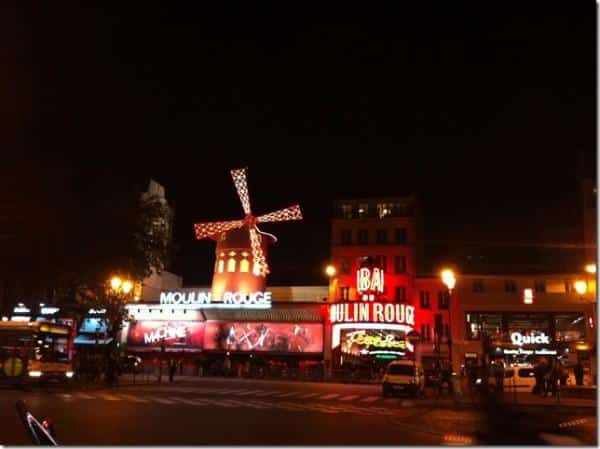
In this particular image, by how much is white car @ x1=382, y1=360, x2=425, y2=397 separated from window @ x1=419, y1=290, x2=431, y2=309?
22051 millimetres

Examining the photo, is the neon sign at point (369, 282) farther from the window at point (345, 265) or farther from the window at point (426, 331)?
the window at point (426, 331)

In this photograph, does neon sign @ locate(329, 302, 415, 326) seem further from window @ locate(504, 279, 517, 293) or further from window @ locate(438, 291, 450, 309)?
window @ locate(504, 279, 517, 293)

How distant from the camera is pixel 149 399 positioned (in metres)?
19.4

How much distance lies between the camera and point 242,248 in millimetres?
49781

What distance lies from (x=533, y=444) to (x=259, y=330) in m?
42.0

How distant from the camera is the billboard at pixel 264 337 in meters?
45.8

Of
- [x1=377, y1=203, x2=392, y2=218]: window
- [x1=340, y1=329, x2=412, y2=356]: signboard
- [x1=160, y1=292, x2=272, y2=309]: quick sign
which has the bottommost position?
[x1=340, y1=329, x2=412, y2=356]: signboard

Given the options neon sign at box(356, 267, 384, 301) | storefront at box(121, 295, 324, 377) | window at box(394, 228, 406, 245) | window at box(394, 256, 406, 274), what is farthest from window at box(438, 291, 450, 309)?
storefront at box(121, 295, 324, 377)

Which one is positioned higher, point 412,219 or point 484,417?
Result: point 412,219

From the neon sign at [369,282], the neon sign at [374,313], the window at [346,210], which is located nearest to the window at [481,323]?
the neon sign at [374,313]

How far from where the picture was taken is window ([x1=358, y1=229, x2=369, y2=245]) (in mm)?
49234

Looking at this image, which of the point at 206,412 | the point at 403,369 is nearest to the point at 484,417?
the point at 206,412

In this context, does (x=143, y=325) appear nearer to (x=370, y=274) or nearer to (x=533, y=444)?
(x=370, y=274)

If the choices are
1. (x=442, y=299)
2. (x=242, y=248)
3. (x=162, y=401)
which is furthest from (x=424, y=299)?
(x=162, y=401)
